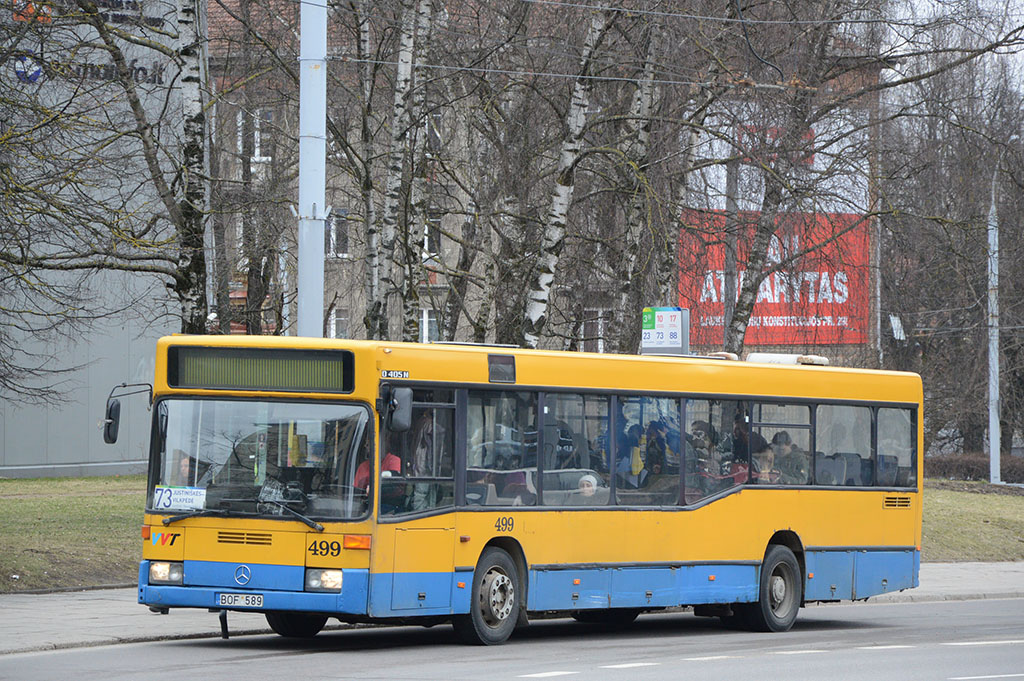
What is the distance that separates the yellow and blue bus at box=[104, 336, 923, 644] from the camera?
13.5m

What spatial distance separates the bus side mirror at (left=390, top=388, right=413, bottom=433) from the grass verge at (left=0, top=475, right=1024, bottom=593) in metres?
7.36

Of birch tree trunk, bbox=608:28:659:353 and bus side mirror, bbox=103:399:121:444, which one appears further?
birch tree trunk, bbox=608:28:659:353

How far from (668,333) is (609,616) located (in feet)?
10.9

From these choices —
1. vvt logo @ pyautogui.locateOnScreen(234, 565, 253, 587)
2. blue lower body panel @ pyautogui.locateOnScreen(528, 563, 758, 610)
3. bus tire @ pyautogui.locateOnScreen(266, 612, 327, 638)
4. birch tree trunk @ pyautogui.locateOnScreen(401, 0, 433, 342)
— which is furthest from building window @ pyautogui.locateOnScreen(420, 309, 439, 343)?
vvt logo @ pyautogui.locateOnScreen(234, 565, 253, 587)

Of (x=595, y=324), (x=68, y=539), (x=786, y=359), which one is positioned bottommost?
(x=68, y=539)

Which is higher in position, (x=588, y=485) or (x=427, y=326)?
(x=427, y=326)

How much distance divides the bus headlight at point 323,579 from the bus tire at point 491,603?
151 centimetres

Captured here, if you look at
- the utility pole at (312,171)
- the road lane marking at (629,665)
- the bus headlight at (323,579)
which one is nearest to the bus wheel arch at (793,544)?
the road lane marking at (629,665)

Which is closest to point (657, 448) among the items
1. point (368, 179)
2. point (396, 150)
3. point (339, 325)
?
point (396, 150)

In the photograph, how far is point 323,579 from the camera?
43.6 feet

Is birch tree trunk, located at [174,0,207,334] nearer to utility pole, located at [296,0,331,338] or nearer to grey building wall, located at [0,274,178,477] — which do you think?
utility pole, located at [296,0,331,338]

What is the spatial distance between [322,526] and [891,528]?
8289 mm

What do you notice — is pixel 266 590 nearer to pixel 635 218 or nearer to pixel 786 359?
pixel 786 359

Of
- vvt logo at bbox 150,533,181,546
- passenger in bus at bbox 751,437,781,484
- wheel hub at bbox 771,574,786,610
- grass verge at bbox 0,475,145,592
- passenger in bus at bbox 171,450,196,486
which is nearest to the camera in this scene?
vvt logo at bbox 150,533,181,546
